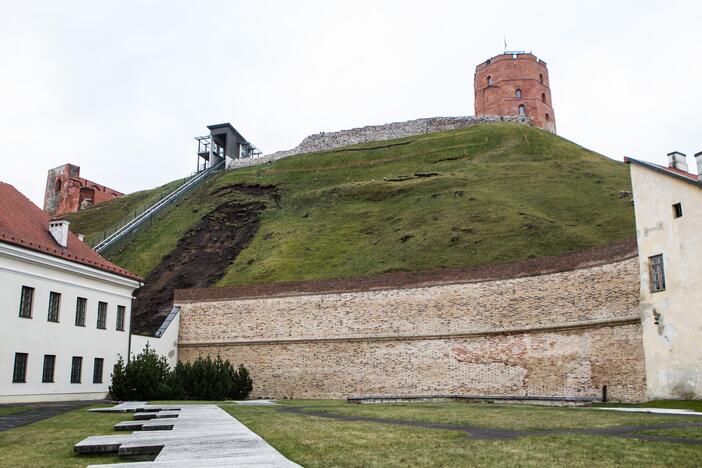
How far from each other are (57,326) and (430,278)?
17.0 meters

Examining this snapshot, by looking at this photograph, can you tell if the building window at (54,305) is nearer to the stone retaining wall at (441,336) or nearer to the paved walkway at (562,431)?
the stone retaining wall at (441,336)

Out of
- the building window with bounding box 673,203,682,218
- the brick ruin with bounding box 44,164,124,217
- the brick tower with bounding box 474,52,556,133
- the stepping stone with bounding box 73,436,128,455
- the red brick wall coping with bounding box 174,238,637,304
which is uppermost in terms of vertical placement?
the brick tower with bounding box 474,52,556,133

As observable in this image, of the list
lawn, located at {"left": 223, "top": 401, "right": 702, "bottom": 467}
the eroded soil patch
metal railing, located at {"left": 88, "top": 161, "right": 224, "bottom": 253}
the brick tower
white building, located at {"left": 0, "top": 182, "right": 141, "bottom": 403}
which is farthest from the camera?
the brick tower

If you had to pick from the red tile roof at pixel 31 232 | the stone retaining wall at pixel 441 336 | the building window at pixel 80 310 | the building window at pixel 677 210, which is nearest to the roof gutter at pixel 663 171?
the building window at pixel 677 210

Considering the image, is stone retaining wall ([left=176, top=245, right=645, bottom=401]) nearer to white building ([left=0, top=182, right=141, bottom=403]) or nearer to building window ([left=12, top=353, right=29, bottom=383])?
white building ([left=0, top=182, right=141, bottom=403])

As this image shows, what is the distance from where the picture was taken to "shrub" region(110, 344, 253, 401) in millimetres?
25609

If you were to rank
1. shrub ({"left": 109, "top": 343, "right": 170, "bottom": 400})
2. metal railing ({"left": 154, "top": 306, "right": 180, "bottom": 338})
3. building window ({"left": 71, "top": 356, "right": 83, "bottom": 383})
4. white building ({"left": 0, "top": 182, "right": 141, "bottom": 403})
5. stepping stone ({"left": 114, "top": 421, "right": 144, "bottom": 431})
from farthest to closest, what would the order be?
metal railing ({"left": 154, "top": 306, "right": 180, "bottom": 338}) → building window ({"left": 71, "top": 356, "right": 83, "bottom": 383}) → white building ({"left": 0, "top": 182, "right": 141, "bottom": 403}) → shrub ({"left": 109, "top": 343, "right": 170, "bottom": 400}) → stepping stone ({"left": 114, "top": 421, "right": 144, "bottom": 431})

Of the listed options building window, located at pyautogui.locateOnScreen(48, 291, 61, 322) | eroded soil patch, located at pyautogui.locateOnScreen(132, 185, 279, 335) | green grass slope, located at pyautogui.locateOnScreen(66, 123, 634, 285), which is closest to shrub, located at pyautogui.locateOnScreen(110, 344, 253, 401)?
building window, located at pyautogui.locateOnScreen(48, 291, 61, 322)

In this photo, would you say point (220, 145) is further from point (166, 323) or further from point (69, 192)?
point (166, 323)

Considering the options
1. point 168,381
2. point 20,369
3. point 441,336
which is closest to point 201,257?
point 20,369

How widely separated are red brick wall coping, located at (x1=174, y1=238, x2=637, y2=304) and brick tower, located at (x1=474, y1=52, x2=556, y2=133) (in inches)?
1978

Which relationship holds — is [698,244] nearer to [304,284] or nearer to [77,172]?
[304,284]

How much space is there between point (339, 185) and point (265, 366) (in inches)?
1004

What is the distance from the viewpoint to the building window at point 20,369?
25781 millimetres
